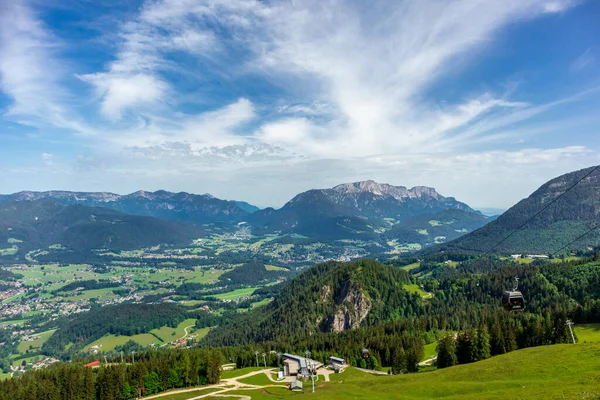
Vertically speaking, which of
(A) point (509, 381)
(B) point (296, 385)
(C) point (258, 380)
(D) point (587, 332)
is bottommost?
(C) point (258, 380)

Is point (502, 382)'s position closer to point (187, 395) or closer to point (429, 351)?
point (187, 395)

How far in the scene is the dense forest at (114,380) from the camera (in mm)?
102688

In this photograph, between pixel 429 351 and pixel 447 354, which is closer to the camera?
pixel 447 354

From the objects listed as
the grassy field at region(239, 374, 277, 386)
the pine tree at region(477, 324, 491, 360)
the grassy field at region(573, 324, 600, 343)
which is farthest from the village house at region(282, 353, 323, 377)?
the grassy field at region(573, 324, 600, 343)

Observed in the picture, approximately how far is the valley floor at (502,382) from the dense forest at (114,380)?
16.0 metres

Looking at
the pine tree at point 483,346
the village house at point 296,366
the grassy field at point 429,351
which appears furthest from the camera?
the grassy field at point 429,351

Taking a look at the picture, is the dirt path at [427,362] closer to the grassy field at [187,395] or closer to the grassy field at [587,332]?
the grassy field at [587,332]

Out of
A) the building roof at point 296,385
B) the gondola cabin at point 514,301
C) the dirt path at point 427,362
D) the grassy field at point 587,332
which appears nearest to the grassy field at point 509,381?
the building roof at point 296,385

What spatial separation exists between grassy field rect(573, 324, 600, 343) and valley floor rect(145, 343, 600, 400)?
3838 centimetres

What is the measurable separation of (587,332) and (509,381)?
7529 cm

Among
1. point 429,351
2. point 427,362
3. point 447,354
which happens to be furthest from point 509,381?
point 429,351

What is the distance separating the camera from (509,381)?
60.5 m

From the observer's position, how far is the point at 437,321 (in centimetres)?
17212

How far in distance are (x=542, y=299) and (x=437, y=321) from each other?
5879 cm
